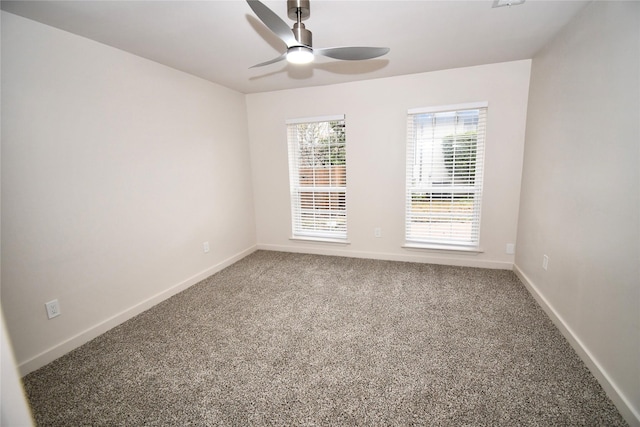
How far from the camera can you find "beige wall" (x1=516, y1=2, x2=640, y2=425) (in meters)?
1.44

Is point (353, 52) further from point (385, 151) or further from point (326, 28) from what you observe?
point (385, 151)

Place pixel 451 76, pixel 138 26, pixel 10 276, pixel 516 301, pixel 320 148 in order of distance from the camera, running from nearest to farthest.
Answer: pixel 10 276, pixel 138 26, pixel 516 301, pixel 451 76, pixel 320 148

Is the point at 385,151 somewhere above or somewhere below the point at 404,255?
above

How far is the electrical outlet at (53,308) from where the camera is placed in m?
1.98

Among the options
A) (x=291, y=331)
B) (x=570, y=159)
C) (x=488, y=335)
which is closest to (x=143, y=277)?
(x=291, y=331)

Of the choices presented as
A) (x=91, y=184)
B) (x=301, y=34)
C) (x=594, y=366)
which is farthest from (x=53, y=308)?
(x=594, y=366)

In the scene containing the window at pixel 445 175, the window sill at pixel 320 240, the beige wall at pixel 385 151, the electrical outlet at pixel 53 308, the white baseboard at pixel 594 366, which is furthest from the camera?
the window sill at pixel 320 240

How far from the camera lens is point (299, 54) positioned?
1.73m

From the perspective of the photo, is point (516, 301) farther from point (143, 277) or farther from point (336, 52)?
point (143, 277)

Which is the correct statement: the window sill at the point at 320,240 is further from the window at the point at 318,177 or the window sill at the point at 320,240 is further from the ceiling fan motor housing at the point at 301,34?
the ceiling fan motor housing at the point at 301,34

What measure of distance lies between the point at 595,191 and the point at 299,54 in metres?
2.06

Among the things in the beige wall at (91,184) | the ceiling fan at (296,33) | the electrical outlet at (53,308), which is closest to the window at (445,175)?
the ceiling fan at (296,33)

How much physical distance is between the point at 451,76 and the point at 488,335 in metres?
2.71

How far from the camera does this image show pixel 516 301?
257 cm
